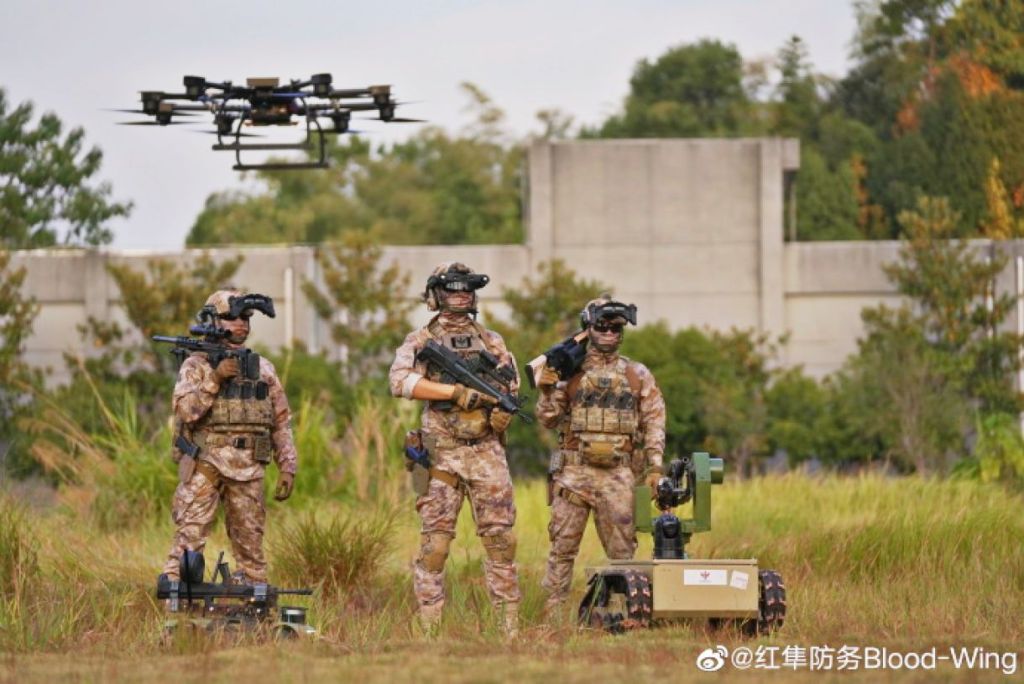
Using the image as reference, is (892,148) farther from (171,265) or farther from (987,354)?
(171,265)

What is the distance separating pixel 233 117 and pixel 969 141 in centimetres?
2679

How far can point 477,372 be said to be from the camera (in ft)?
43.4

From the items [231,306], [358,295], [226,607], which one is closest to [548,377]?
[231,306]

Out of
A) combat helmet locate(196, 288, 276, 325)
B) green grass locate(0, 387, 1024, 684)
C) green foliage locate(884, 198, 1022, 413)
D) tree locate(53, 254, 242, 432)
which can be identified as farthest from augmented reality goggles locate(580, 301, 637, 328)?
green foliage locate(884, 198, 1022, 413)

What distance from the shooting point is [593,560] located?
59.1 ft

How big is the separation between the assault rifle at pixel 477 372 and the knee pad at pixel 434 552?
34.2 inches

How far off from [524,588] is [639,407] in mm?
1745

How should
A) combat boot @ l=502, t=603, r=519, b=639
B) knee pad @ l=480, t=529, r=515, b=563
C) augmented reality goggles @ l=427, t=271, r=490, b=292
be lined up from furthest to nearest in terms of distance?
augmented reality goggles @ l=427, t=271, r=490, b=292, knee pad @ l=480, t=529, r=515, b=563, combat boot @ l=502, t=603, r=519, b=639

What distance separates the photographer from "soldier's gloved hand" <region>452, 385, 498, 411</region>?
1291cm

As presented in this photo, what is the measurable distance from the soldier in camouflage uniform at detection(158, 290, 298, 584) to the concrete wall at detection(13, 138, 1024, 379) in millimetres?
26154

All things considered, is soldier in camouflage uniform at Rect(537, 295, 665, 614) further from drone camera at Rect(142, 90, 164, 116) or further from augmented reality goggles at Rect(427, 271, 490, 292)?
drone camera at Rect(142, 90, 164, 116)

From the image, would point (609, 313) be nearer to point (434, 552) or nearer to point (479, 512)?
point (479, 512)

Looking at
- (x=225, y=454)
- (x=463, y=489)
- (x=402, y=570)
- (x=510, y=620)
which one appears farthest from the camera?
(x=402, y=570)

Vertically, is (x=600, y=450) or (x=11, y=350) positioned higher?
(x=11, y=350)
